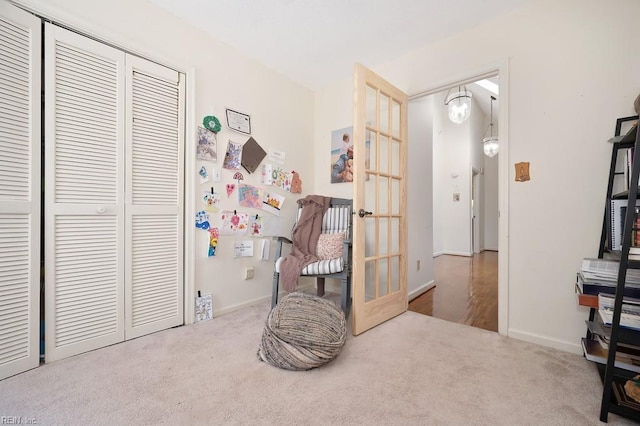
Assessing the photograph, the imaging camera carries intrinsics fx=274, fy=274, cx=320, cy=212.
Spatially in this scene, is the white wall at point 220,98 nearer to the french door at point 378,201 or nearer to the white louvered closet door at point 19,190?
the white louvered closet door at point 19,190

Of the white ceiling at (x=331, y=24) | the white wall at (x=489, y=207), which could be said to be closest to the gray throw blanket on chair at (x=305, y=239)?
the white ceiling at (x=331, y=24)

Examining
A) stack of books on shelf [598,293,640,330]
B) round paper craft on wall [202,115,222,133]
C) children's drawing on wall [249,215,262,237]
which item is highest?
round paper craft on wall [202,115,222,133]

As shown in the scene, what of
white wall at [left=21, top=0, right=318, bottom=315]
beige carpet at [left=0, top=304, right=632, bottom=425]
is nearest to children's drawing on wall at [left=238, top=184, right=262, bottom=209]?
white wall at [left=21, top=0, right=318, bottom=315]

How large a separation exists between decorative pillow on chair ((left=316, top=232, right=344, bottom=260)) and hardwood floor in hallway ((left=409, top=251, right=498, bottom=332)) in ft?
2.94

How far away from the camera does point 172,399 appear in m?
1.22

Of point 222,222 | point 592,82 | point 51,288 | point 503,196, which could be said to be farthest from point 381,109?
point 51,288

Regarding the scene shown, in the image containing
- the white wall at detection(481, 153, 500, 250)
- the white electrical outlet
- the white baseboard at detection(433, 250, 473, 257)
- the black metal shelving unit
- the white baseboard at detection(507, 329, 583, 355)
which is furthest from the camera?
the white wall at detection(481, 153, 500, 250)

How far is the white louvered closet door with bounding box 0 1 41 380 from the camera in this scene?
4.53 feet

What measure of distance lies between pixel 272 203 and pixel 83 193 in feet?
4.50

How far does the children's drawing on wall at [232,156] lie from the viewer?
7.47ft

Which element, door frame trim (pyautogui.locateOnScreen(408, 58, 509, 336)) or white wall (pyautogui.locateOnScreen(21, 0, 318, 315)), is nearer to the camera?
white wall (pyautogui.locateOnScreen(21, 0, 318, 315))

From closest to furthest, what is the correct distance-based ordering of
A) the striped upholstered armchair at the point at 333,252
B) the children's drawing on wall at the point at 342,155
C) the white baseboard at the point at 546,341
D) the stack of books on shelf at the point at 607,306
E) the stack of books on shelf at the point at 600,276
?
the stack of books on shelf at the point at 607,306 → the stack of books on shelf at the point at 600,276 → the white baseboard at the point at 546,341 → the striped upholstered armchair at the point at 333,252 → the children's drawing on wall at the point at 342,155

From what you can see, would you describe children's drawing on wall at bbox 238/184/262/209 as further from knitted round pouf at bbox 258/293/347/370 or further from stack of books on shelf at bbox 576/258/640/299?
stack of books on shelf at bbox 576/258/640/299

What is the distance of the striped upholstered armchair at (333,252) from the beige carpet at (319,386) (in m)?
0.41
